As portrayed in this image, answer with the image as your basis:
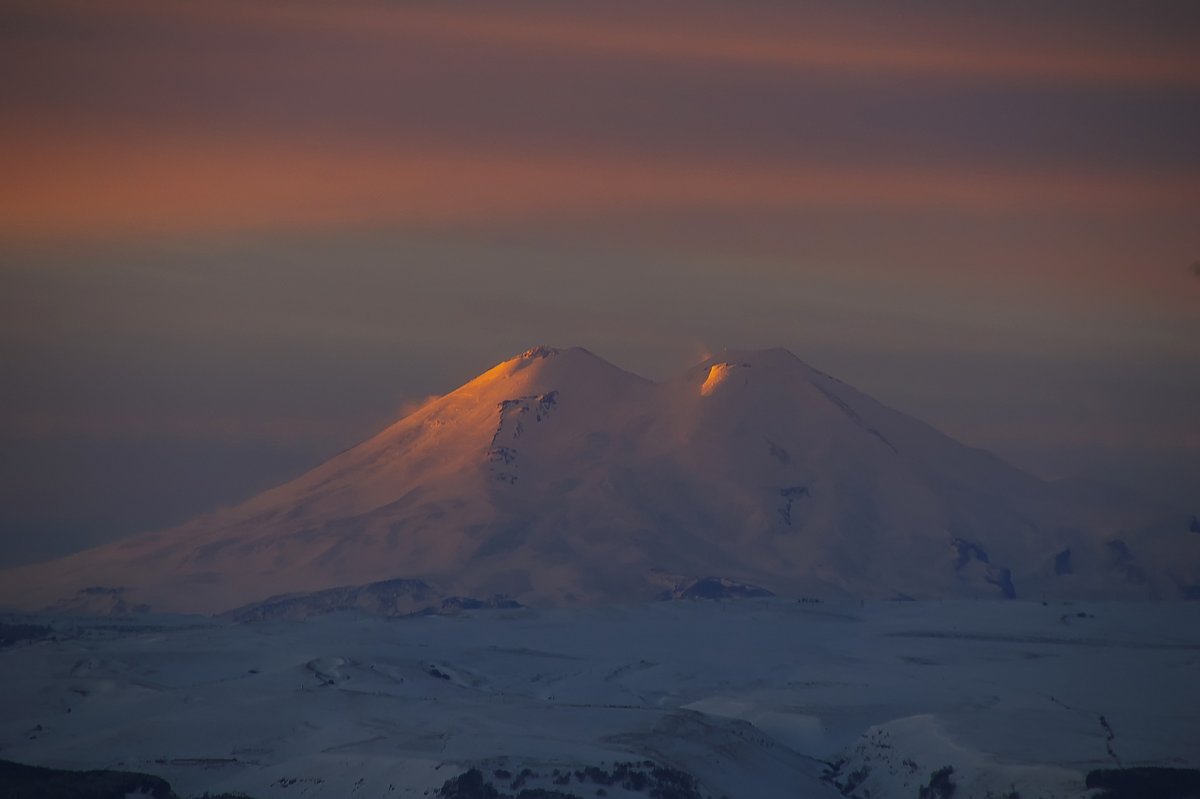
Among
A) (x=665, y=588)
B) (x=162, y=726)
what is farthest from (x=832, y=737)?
(x=665, y=588)

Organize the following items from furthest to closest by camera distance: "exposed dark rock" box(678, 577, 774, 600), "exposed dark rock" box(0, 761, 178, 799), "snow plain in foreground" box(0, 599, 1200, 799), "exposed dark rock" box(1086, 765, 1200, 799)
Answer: "exposed dark rock" box(678, 577, 774, 600) < "snow plain in foreground" box(0, 599, 1200, 799) < "exposed dark rock" box(1086, 765, 1200, 799) < "exposed dark rock" box(0, 761, 178, 799)

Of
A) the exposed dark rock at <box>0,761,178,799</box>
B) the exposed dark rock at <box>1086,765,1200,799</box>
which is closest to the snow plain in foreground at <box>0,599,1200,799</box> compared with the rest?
the exposed dark rock at <box>1086,765,1200,799</box>

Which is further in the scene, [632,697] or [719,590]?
[719,590]

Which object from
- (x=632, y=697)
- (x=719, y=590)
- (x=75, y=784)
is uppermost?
(x=75, y=784)

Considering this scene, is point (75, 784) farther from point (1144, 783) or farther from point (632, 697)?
point (632, 697)

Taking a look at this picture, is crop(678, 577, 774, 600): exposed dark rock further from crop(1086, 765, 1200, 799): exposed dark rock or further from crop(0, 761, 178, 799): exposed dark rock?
crop(0, 761, 178, 799): exposed dark rock

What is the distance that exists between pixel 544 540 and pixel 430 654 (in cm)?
7399

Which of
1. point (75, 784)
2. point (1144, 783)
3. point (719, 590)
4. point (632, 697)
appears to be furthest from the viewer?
point (719, 590)

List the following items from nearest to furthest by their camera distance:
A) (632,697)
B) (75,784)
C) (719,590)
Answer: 1. (75,784)
2. (632,697)
3. (719,590)

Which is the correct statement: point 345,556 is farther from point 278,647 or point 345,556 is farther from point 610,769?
point 610,769

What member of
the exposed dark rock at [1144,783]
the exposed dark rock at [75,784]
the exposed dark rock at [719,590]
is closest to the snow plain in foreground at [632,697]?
the exposed dark rock at [1144,783]

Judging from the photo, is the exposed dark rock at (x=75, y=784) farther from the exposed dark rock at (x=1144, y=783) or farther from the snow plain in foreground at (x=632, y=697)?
the exposed dark rock at (x=1144, y=783)

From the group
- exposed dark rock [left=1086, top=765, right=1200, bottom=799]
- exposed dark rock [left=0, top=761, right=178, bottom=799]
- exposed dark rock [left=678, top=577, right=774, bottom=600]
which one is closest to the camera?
exposed dark rock [left=0, top=761, right=178, bottom=799]

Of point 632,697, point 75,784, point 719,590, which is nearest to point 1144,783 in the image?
point 75,784
